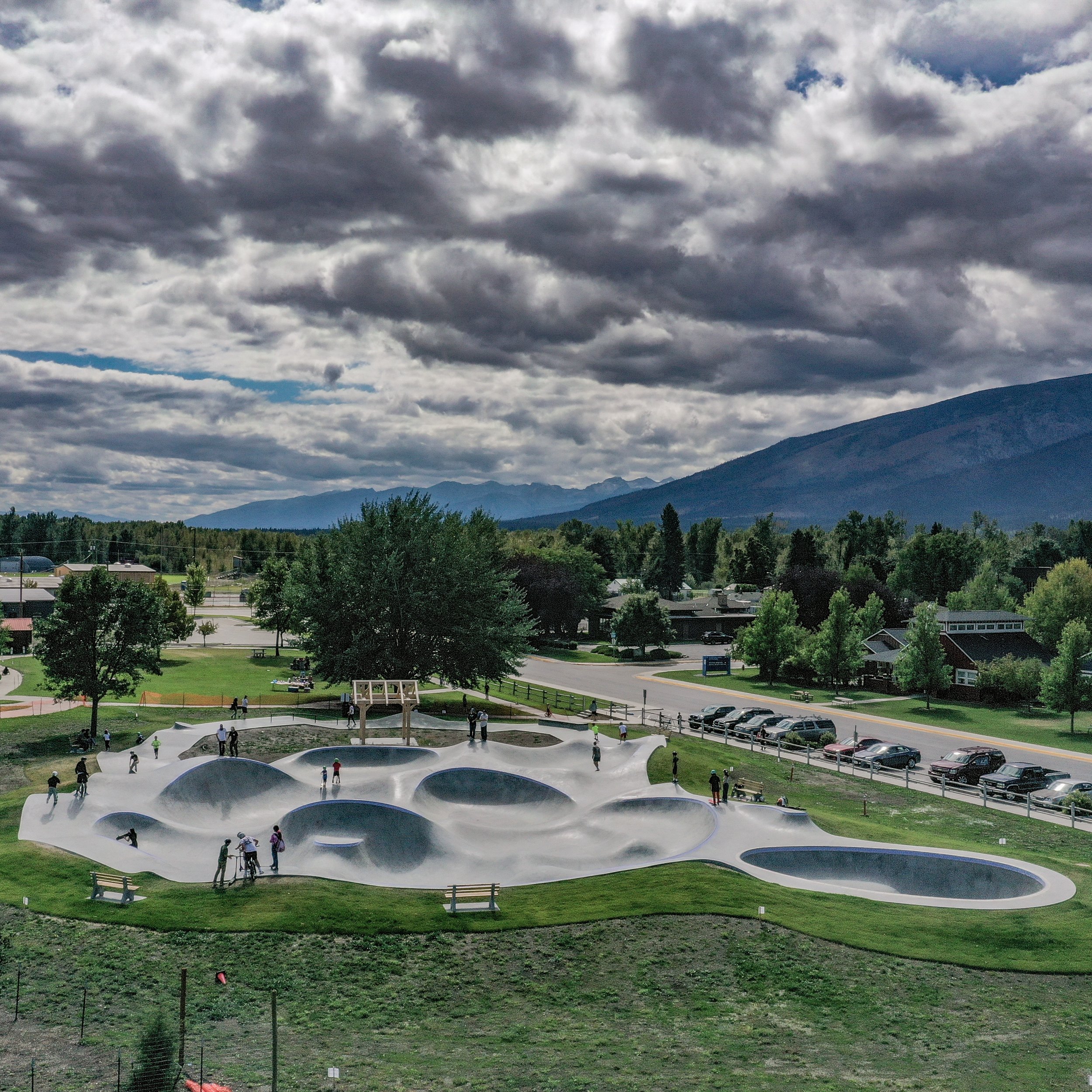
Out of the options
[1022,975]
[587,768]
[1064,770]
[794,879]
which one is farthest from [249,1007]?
[1064,770]

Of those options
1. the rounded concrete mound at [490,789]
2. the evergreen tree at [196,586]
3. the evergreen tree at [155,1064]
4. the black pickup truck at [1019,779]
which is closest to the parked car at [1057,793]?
the black pickup truck at [1019,779]

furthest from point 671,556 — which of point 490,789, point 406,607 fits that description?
point 490,789

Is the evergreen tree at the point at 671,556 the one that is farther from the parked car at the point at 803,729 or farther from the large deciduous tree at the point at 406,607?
the parked car at the point at 803,729

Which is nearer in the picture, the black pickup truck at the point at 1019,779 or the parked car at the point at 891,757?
the black pickup truck at the point at 1019,779

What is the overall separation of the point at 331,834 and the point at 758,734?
29.4 meters

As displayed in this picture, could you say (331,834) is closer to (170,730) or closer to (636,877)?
(636,877)

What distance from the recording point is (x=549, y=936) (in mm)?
25031

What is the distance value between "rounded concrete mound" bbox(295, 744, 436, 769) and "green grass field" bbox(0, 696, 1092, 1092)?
12.8 metres

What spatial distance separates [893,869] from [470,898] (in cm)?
1438

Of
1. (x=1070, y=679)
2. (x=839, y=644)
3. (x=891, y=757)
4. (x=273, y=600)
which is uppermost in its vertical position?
(x=273, y=600)

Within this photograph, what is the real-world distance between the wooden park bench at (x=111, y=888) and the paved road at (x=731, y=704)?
131ft

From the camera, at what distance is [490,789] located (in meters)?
38.6

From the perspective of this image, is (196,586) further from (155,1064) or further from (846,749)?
(155,1064)

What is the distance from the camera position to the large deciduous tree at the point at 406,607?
55000 mm
